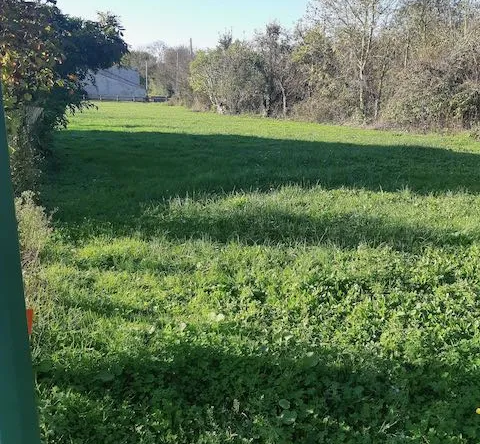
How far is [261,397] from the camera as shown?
9.69 ft

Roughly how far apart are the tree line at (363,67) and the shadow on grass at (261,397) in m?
17.1

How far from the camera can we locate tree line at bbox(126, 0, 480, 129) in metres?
18.7

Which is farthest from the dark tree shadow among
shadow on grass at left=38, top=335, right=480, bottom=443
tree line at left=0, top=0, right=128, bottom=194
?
shadow on grass at left=38, top=335, right=480, bottom=443

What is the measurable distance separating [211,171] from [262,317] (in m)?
6.19

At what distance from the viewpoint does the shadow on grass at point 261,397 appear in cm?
276

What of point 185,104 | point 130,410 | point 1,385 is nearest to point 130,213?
point 130,410

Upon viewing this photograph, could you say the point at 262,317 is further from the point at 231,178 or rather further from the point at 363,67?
the point at 363,67

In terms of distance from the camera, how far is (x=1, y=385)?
1.66 meters

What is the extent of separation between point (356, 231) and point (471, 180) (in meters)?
4.14

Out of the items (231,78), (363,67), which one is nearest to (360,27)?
(363,67)

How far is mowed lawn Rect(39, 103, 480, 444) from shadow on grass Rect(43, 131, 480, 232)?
4.7 inches

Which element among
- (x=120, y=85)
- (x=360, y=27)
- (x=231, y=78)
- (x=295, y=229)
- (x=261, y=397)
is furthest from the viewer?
(x=120, y=85)

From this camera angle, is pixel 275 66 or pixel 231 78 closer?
pixel 275 66

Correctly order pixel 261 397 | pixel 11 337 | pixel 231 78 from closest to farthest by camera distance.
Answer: pixel 11 337
pixel 261 397
pixel 231 78
